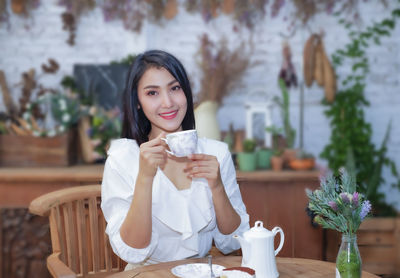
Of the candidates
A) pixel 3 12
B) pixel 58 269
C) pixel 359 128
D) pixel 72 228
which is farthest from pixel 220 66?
pixel 58 269

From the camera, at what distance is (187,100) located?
1.81m

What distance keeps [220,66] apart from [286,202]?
1212 millimetres

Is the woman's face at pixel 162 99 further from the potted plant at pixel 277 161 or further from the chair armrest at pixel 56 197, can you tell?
the potted plant at pixel 277 161

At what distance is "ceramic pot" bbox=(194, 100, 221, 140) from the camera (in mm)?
3172

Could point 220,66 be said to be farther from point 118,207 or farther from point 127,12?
point 118,207

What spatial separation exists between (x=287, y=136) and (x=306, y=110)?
1.68 ft

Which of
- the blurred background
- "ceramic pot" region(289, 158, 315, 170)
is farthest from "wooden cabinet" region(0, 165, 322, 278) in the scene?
the blurred background

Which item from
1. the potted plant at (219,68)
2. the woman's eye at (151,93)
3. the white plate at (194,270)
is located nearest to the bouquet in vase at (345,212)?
the white plate at (194,270)

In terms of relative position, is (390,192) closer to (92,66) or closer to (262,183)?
(262,183)

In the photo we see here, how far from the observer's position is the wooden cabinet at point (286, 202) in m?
3.05

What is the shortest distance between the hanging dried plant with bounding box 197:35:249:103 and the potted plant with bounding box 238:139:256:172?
702mm

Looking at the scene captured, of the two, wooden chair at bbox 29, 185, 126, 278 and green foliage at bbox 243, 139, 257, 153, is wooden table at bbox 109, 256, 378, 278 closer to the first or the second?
wooden chair at bbox 29, 185, 126, 278

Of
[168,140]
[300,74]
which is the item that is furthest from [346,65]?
[168,140]

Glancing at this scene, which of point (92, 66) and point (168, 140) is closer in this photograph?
point (168, 140)
